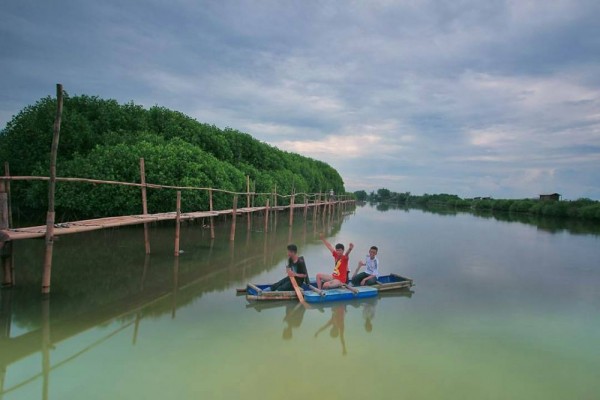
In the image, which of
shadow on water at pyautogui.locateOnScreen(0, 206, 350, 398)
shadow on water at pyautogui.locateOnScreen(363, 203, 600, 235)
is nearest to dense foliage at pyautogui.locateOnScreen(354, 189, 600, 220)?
shadow on water at pyautogui.locateOnScreen(363, 203, 600, 235)

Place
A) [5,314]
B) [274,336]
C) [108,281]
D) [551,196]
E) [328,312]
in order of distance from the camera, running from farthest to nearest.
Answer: [551,196] < [108,281] < [328,312] < [5,314] < [274,336]

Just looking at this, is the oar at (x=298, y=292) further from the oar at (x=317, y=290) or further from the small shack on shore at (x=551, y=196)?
the small shack on shore at (x=551, y=196)

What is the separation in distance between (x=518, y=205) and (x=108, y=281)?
2052 inches

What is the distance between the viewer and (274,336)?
6086 mm

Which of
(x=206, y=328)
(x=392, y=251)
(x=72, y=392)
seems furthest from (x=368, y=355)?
(x=392, y=251)

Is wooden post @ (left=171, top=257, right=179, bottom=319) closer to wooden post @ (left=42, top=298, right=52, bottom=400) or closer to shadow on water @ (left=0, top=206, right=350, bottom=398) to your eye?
shadow on water @ (left=0, top=206, right=350, bottom=398)

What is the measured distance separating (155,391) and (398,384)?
2.68 meters

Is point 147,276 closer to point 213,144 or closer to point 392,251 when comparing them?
point 392,251

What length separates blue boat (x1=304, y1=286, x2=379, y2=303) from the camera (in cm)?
763

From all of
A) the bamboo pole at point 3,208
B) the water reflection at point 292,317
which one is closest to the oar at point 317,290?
the water reflection at point 292,317

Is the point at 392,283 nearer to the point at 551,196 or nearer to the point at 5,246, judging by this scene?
the point at 5,246

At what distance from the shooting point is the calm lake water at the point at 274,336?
4641 mm

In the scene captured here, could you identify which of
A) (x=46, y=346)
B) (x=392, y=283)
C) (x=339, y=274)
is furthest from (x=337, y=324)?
(x=46, y=346)

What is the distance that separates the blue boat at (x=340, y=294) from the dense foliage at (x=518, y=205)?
36120mm
